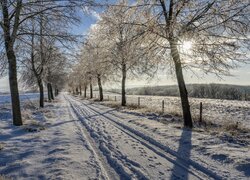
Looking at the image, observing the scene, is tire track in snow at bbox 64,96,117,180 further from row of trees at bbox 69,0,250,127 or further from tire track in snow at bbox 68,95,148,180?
row of trees at bbox 69,0,250,127

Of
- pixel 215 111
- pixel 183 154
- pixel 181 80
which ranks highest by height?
pixel 181 80

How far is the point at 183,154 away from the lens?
688 cm

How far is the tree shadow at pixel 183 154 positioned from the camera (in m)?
5.29

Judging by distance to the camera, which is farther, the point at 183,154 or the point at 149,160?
the point at 183,154

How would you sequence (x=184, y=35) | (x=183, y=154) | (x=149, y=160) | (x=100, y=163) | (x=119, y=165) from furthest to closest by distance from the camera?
(x=184, y=35), (x=183, y=154), (x=149, y=160), (x=100, y=163), (x=119, y=165)

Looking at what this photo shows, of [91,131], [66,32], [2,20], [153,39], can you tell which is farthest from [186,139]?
[2,20]

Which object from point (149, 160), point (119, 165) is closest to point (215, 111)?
point (149, 160)

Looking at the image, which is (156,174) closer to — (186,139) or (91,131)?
(186,139)

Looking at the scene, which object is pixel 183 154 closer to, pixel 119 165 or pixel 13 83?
pixel 119 165

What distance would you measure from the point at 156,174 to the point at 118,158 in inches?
55.4

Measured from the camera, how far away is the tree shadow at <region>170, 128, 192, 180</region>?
5.29 metres

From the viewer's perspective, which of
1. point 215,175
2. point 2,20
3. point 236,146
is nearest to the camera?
point 215,175

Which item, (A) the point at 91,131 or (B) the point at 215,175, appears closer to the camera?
(B) the point at 215,175

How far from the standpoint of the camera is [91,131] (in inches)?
417
